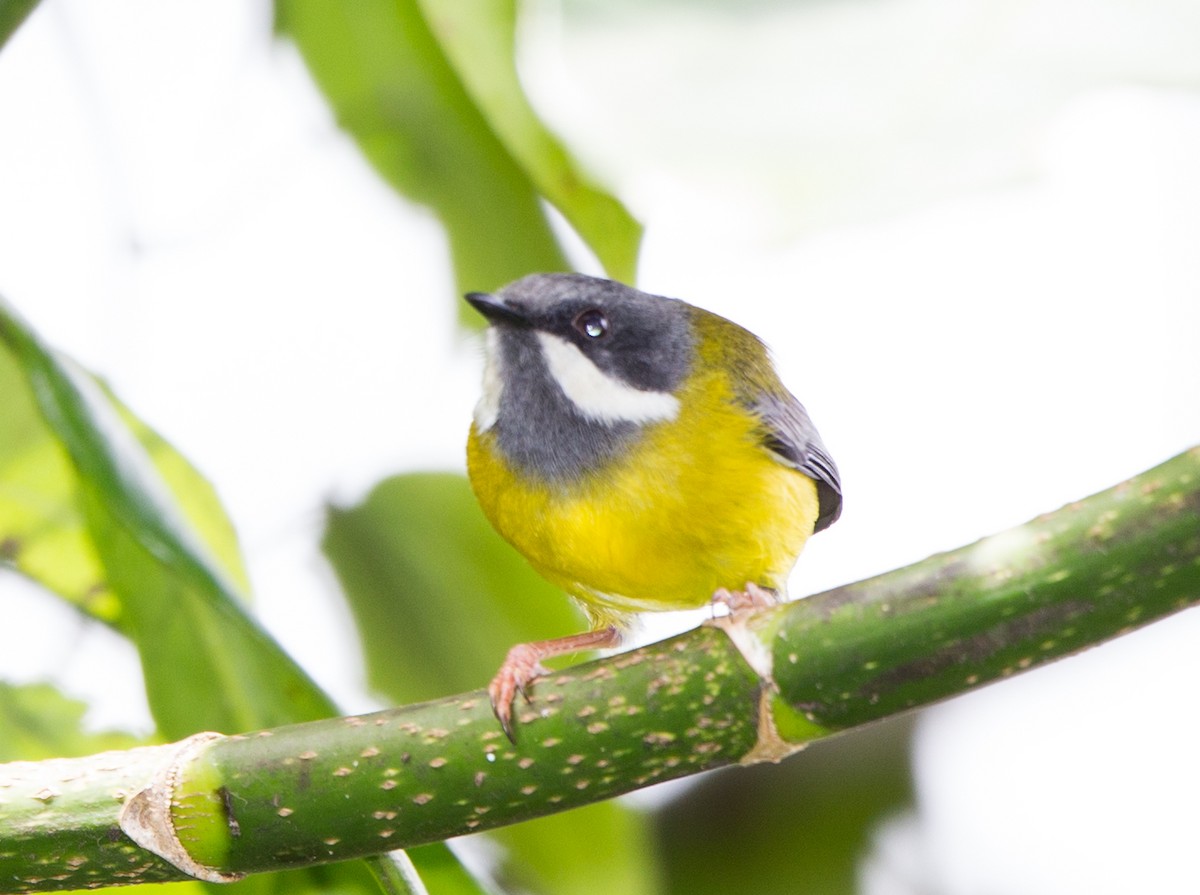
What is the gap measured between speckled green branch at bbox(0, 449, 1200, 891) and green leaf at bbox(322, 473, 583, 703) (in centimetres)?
77

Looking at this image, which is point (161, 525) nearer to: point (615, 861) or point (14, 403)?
point (14, 403)

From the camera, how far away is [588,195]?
1.28m

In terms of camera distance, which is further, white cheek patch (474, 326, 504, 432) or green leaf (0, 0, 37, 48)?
white cheek patch (474, 326, 504, 432)

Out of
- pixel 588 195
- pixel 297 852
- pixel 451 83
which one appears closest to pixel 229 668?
pixel 297 852

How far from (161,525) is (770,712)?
589mm

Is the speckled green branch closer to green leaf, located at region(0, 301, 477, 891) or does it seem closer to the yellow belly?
green leaf, located at region(0, 301, 477, 891)

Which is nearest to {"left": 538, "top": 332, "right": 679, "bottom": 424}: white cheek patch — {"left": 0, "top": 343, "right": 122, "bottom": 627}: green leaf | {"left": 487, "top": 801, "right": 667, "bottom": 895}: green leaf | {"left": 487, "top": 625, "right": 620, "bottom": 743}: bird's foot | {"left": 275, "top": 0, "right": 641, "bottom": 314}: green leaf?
{"left": 275, "top": 0, "right": 641, "bottom": 314}: green leaf

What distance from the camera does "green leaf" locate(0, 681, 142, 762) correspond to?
1.63 metres

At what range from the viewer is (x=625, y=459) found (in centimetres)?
166

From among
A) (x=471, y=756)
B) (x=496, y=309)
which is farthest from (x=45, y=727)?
(x=471, y=756)

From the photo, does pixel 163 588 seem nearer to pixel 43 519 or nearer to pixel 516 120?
pixel 43 519

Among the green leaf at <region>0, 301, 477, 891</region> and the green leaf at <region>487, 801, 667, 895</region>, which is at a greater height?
the green leaf at <region>0, 301, 477, 891</region>

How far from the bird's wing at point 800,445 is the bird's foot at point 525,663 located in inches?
14.9

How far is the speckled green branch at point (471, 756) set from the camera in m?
0.94
